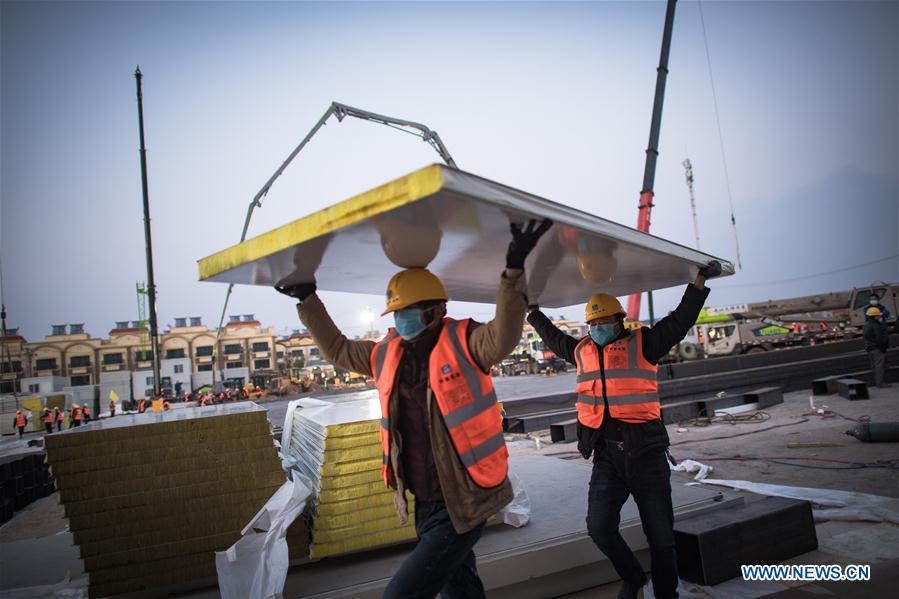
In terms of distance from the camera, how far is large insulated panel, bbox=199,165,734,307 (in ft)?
5.79

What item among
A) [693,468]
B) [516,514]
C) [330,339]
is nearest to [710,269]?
[516,514]

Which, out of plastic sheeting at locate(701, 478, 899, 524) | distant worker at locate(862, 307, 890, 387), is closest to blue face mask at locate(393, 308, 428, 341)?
plastic sheeting at locate(701, 478, 899, 524)

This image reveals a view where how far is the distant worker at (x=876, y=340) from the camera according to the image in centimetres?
1147

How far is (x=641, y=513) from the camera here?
120 inches

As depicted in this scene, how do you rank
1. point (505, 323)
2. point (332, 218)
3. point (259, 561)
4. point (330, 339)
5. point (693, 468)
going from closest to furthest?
point (332, 218) → point (505, 323) → point (330, 339) → point (259, 561) → point (693, 468)

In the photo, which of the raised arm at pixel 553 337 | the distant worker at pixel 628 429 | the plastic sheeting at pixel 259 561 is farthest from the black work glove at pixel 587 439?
the plastic sheeting at pixel 259 561

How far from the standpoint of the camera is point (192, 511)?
3480 millimetres

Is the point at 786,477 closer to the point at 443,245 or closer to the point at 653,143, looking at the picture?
the point at 443,245

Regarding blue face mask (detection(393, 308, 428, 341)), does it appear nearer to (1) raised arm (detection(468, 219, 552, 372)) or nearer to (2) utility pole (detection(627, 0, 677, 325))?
(1) raised arm (detection(468, 219, 552, 372))

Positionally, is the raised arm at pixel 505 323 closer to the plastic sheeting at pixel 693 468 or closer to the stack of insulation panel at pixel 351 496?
the stack of insulation panel at pixel 351 496

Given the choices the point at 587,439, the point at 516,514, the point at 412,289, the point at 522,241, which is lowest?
the point at 516,514

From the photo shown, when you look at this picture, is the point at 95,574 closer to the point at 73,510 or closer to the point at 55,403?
the point at 73,510

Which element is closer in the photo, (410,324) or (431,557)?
(431,557)

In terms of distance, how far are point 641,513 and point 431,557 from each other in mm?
1629
